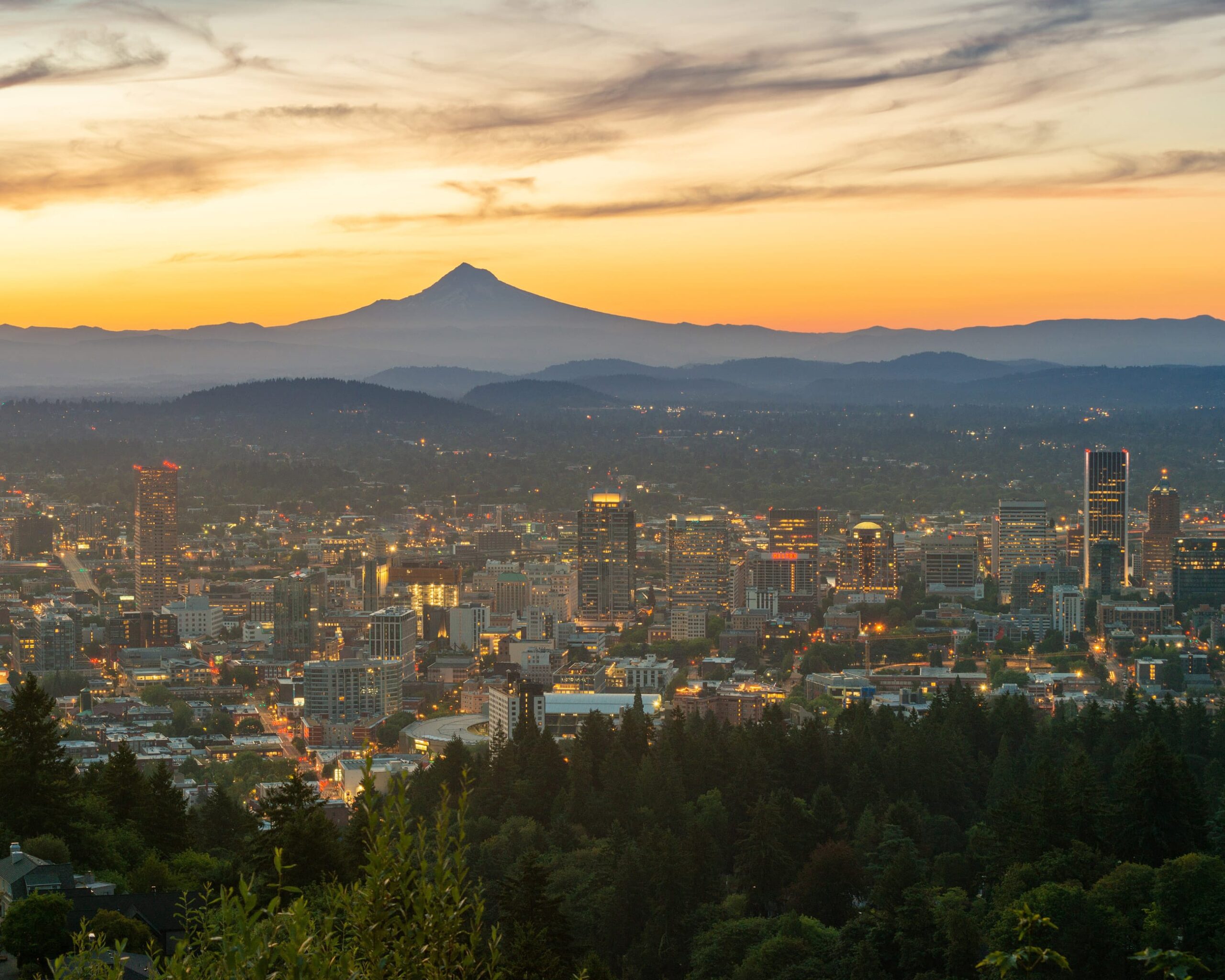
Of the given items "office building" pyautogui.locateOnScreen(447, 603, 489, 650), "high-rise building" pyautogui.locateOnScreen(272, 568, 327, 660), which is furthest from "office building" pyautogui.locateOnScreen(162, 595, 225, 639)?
"office building" pyautogui.locateOnScreen(447, 603, 489, 650)

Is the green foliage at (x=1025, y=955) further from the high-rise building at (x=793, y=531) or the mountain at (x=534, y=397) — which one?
the mountain at (x=534, y=397)

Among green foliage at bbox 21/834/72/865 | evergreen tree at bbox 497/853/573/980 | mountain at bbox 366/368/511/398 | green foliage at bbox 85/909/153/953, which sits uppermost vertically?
mountain at bbox 366/368/511/398

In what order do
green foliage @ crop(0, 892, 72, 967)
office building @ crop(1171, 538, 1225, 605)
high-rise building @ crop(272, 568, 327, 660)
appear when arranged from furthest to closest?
office building @ crop(1171, 538, 1225, 605)
high-rise building @ crop(272, 568, 327, 660)
green foliage @ crop(0, 892, 72, 967)

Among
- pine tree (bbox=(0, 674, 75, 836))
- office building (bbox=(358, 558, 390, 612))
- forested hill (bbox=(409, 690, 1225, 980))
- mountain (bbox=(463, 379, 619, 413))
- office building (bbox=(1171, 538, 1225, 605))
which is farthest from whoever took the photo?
mountain (bbox=(463, 379, 619, 413))

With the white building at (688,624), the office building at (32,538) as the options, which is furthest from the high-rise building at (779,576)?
the office building at (32,538)

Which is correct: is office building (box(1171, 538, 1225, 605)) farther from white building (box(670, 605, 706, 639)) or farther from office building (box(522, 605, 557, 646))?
office building (box(522, 605, 557, 646))

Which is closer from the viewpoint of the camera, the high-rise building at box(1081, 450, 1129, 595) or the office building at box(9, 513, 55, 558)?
the high-rise building at box(1081, 450, 1129, 595)

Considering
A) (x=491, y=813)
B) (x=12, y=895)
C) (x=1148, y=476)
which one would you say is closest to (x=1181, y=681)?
(x=491, y=813)

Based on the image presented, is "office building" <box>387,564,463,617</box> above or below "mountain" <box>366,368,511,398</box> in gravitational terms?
below
